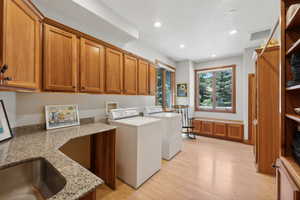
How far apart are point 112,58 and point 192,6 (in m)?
1.56

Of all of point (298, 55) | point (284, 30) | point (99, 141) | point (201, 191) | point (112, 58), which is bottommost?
point (201, 191)

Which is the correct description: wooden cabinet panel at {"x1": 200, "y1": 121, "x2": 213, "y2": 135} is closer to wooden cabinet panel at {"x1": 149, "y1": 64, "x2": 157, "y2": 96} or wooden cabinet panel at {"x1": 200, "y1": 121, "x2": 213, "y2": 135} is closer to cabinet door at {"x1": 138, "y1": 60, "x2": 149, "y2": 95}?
wooden cabinet panel at {"x1": 149, "y1": 64, "x2": 157, "y2": 96}

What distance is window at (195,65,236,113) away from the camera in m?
4.62

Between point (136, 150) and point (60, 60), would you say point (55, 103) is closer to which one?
point (60, 60)

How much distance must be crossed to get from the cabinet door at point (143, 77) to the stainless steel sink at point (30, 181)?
2.14 m

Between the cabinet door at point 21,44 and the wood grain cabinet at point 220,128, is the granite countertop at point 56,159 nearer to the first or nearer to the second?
the cabinet door at point 21,44

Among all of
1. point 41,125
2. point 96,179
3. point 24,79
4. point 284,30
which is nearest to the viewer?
point 96,179

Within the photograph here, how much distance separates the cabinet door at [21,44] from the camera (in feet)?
3.40

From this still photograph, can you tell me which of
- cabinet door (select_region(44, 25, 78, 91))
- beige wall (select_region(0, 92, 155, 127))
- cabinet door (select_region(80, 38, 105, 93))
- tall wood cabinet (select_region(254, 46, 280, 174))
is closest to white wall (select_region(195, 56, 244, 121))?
tall wood cabinet (select_region(254, 46, 280, 174))

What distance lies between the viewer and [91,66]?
204 centimetres

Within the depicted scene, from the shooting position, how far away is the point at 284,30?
3.47 ft

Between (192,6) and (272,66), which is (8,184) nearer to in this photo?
(192,6)

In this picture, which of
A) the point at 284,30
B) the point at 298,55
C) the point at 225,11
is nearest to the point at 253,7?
the point at 225,11

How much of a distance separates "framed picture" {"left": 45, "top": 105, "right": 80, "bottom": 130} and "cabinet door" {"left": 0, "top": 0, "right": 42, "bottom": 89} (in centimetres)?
49
